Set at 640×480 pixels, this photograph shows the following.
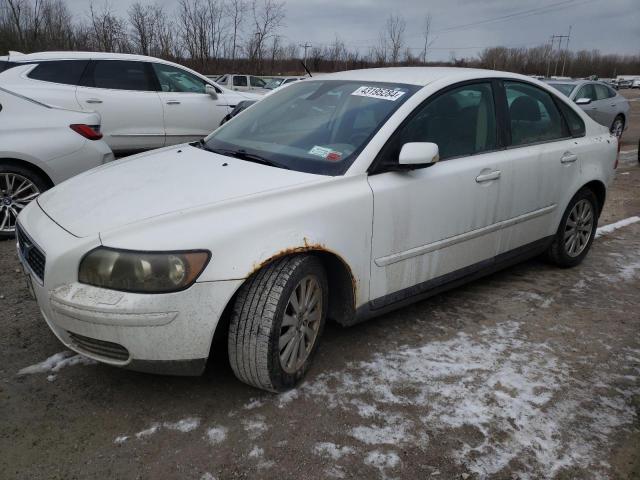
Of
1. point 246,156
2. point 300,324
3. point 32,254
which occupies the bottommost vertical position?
point 300,324

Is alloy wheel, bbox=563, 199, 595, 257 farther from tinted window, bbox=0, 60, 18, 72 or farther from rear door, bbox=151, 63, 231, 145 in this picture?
tinted window, bbox=0, 60, 18, 72

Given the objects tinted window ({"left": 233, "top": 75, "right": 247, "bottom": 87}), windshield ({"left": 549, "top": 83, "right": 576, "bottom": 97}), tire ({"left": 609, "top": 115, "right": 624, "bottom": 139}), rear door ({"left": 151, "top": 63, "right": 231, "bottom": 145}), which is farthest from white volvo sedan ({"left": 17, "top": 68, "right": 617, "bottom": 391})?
tinted window ({"left": 233, "top": 75, "right": 247, "bottom": 87})

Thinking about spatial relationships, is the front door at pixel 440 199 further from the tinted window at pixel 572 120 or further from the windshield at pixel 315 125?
the tinted window at pixel 572 120

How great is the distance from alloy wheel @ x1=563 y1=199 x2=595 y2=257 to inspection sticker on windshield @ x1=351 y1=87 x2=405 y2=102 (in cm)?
201

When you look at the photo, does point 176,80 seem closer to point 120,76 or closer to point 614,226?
point 120,76

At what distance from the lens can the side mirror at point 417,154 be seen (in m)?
2.80

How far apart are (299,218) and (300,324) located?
21.2 inches

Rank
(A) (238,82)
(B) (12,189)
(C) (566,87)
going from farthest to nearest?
(A) (238,82), (C) (566,87), (B) (12,189)

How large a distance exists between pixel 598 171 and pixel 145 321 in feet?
12.5

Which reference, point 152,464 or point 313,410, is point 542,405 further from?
point 152,464

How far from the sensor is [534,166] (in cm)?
375

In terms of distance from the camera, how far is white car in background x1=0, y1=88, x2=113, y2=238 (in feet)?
15.5

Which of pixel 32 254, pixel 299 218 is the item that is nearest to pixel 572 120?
pixel 299 218

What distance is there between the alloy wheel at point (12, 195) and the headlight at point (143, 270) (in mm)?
3076
